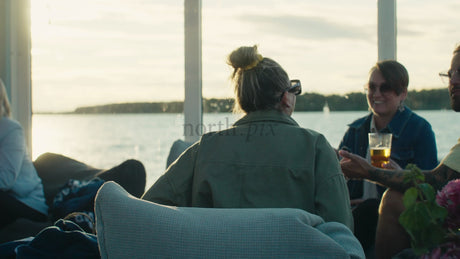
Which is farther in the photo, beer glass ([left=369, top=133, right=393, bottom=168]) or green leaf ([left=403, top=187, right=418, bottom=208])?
beer glass ([left=369, top=133, right=393, bottom=168])

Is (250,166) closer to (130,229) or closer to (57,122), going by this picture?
(130,229)

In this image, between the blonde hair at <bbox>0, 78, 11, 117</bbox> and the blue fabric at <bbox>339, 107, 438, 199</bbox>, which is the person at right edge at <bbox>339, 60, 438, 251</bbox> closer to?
the blue fabric at <bbox>339, 107, 438, 199</bbox>

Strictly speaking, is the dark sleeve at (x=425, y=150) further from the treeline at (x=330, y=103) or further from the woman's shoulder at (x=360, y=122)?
the treeline at (x=330, y=103)

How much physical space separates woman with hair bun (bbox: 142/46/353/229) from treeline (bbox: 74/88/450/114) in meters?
1.12

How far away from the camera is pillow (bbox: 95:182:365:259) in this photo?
3.03 ft

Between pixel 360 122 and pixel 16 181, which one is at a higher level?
pixel 360 122

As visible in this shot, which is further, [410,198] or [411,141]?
[411,141]

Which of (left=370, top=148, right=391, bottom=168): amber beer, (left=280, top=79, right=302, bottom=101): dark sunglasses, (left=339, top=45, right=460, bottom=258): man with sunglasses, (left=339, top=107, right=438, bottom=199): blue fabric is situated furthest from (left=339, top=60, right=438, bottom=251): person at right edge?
(left=280, top=79, right=302, bottom=101): dark sunglasses

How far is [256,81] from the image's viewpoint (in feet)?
6.02

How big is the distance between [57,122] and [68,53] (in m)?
0.58

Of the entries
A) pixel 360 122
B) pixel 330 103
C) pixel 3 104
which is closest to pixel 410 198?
pixel 360 122

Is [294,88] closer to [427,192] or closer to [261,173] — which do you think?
[261,173]

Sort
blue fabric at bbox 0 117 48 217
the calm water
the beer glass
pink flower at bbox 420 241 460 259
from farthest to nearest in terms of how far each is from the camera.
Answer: the calm water
blue fabric at bbox 0 117 48 217
the beer glass
pink flower at bbox 420 241 460 259

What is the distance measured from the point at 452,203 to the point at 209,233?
0.44 m
